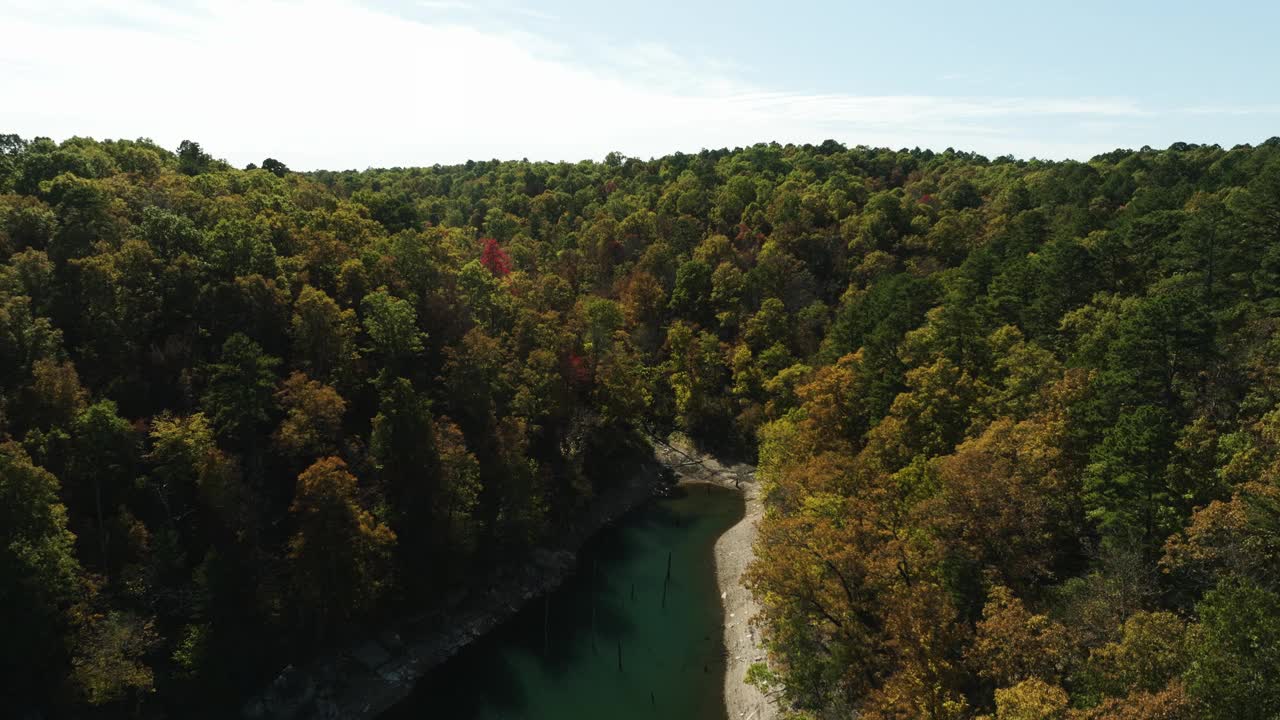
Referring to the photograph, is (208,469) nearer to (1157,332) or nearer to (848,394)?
(848,394)

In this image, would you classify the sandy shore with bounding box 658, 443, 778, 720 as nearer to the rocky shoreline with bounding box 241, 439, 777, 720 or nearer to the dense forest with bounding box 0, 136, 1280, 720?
the rocky shoreline with bounding box 241, 439, 777, 720

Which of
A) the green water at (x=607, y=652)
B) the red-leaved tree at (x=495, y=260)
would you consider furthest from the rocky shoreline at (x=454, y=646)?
the red-leaved tree at (x=495, y=260)

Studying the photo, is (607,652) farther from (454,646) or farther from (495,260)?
(495,260)

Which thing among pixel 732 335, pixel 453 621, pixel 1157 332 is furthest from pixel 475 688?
pixel 732 335

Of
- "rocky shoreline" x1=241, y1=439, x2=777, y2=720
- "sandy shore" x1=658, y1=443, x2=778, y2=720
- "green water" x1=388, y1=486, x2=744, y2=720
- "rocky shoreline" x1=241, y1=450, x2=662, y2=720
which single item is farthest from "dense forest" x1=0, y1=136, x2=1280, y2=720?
"green water" x1=388, y1=486, x2=744, y2=720

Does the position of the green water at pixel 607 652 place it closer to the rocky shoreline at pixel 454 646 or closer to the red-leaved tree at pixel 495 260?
the rocky shoreline at pixel 454 646

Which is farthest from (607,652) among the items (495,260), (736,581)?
(495,260)
